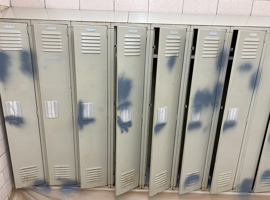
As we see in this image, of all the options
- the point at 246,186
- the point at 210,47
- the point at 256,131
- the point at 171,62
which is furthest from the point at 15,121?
the point at 246,186

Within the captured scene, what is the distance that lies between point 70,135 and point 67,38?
93cm

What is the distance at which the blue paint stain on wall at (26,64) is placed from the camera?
5.50 ft

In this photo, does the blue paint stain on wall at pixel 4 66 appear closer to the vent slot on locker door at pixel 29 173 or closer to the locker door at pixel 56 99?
the locker door at pixel 56 99

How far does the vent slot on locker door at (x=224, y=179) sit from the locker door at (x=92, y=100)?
48.6 inches

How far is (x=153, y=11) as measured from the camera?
2.15 metres

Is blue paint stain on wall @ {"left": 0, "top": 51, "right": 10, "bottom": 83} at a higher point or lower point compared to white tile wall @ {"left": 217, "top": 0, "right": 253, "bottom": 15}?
lower

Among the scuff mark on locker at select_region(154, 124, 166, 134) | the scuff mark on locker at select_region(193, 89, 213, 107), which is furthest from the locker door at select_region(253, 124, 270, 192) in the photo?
the scuff mark on locker at select_region(154, 124, 166, 134)

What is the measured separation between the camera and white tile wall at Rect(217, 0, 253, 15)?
85.9 inches

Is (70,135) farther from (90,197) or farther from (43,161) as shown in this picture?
(90,197)

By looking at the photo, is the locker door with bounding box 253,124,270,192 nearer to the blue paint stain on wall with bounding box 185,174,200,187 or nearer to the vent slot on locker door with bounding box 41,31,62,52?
the blue paint stain on wall with bounding box 185,174,200,187

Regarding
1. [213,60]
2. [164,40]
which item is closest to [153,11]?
[164,40]

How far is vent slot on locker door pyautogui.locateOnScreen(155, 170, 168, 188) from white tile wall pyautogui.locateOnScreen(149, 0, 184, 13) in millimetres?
1751

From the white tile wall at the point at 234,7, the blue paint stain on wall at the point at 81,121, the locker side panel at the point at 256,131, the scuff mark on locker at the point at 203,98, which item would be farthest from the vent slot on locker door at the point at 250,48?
the blue paint stain on wall at the point at 81,121

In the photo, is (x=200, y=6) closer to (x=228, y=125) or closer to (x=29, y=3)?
(x=228, y=125)
